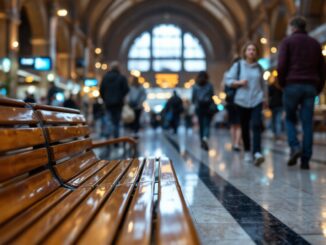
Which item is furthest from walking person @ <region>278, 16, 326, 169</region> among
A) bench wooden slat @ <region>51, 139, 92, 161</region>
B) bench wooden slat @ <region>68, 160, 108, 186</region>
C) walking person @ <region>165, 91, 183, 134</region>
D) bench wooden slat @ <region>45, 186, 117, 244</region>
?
walking person @ <region>165, 91, 183, 134</region>

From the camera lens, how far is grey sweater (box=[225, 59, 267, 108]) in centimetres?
541

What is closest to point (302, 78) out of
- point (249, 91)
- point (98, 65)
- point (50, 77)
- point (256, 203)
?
point (249, 91)

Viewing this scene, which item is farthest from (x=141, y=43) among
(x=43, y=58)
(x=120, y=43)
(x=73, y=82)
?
(x=43, y=58)

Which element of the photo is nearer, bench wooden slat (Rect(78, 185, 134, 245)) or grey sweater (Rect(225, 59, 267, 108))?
bench wooden slat (Rect(78, 185, 134, 245))

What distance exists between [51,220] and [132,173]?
46.3 inches

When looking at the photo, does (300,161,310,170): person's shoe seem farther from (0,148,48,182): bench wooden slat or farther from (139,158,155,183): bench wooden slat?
(0,148,48,182): bench wooden slat

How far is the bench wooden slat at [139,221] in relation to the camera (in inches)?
46.6

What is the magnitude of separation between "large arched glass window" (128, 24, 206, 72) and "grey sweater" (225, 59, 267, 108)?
36.1 meters

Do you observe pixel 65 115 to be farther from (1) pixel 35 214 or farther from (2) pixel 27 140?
(1) pixel 35 214

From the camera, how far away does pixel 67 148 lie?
2451mm

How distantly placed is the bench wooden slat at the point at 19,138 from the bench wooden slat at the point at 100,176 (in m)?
0.33

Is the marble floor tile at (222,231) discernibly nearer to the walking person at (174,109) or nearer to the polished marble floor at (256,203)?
the polished marble floor at (256,203)

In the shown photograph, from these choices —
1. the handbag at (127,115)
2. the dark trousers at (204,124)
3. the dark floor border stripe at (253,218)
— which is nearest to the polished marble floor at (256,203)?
the dark floor border stripe at (253,218)

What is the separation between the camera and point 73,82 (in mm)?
25031
